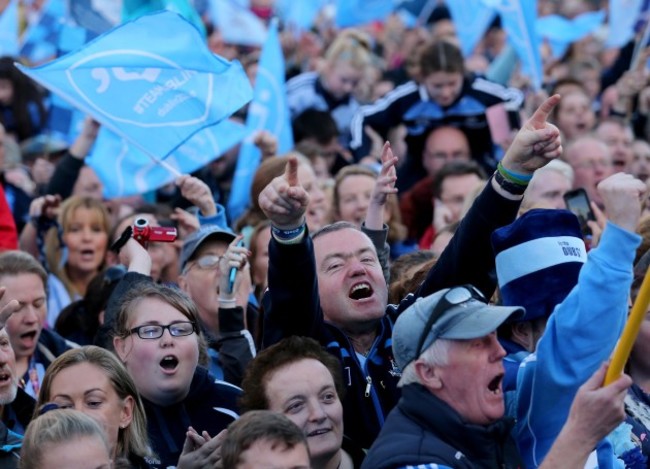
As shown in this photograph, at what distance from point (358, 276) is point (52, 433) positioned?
1510 mm

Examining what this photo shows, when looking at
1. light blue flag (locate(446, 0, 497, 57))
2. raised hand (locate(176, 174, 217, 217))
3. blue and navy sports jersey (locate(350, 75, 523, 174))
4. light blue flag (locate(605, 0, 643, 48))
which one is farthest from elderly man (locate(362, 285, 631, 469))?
light blue flag (locate(605, 0, 643, 48))

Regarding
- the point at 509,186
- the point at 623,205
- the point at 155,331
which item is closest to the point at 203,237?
the point at 155,331

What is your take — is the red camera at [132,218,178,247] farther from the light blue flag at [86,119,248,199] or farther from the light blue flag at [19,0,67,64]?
the light blue flag at [19,0,67,64]

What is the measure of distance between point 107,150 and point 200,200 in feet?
6.14

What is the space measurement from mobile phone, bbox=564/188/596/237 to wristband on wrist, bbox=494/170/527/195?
8.59ft

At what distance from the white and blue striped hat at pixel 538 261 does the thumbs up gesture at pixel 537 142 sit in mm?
199

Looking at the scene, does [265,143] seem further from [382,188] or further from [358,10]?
[358,10]

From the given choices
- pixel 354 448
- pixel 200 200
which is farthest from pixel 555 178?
pixel 354 448

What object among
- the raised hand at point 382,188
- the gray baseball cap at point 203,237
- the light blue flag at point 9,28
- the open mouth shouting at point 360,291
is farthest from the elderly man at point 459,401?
the light blue flag at point 9,28

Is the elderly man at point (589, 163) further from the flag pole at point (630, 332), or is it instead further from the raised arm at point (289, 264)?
the flag pole at point (630, 332)

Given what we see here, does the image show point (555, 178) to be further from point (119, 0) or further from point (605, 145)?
point (119, 0)

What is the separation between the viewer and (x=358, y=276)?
213 inches

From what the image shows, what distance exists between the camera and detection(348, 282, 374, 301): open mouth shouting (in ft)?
17.7

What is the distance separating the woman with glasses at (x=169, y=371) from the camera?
Answer: 543 cm
